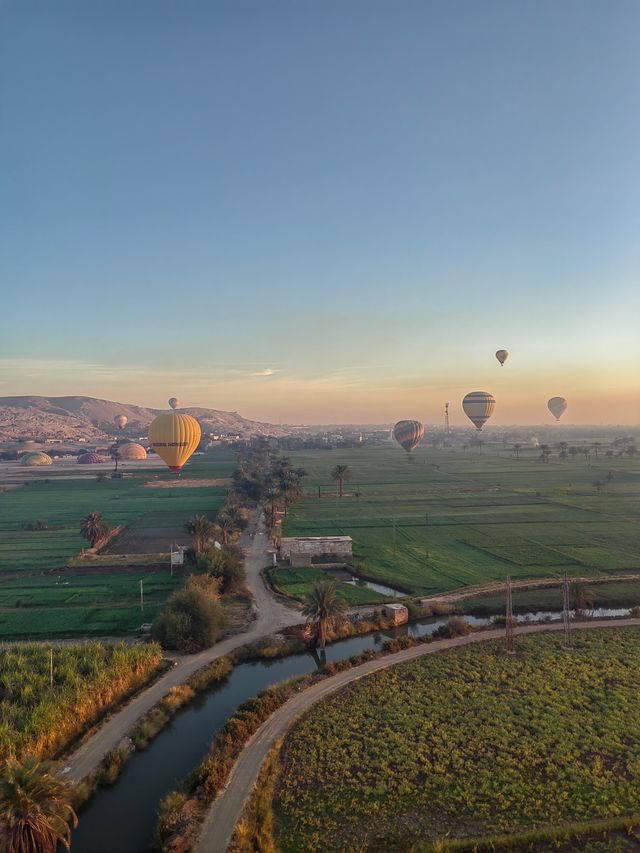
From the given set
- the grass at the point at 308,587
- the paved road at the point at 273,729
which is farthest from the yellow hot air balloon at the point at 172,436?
the paved road at the point at 273,729

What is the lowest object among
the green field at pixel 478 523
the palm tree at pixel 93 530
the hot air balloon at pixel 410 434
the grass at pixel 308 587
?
the grass at pixel 308 587

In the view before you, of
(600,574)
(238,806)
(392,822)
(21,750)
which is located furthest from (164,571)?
(600,574)

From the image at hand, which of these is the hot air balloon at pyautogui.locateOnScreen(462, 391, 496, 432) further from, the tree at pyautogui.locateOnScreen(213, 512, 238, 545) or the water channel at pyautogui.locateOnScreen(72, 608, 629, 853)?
the water channel at pyautogui.locateOnScreen(72, 608, 629, 853)

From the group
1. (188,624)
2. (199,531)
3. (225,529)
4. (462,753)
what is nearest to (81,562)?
(199,531)

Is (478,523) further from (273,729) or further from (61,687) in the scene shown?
(61,687)

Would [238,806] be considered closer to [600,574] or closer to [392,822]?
[392,822]

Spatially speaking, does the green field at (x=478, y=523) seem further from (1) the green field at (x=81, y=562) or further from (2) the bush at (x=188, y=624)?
(2) the bush at (x=188, y=624)
